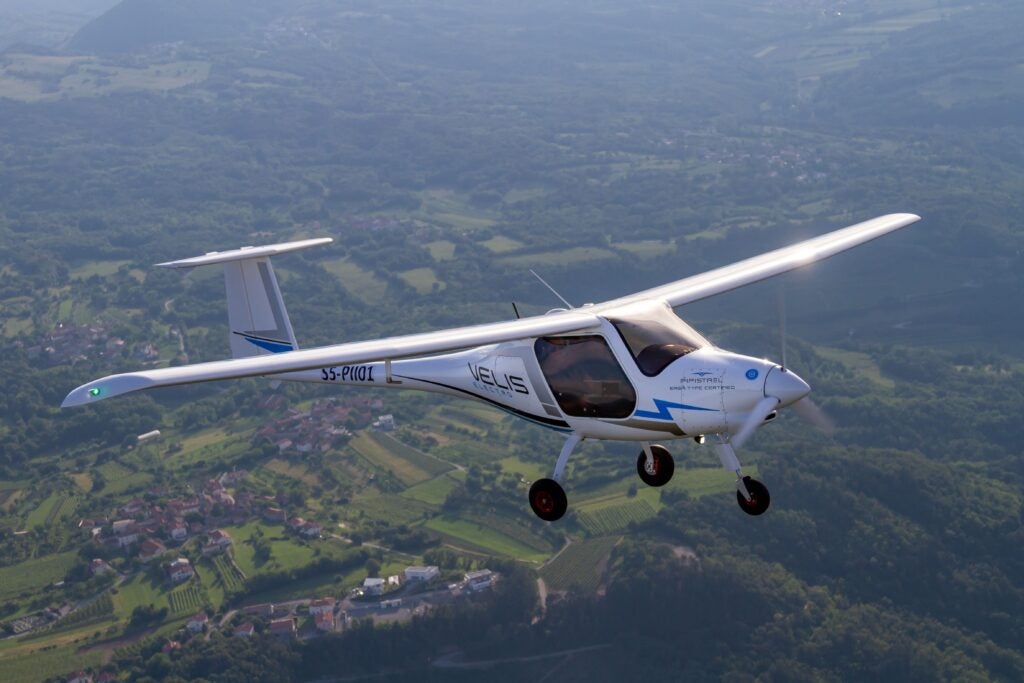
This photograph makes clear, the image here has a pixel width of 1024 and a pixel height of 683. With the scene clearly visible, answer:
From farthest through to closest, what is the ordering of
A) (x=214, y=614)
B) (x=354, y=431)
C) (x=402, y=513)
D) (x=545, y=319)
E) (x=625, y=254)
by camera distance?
(x=625, y=254)
(x=354, y=431)
(x=402, y=513)
(x=214, y=614)
(x=545, y=319)

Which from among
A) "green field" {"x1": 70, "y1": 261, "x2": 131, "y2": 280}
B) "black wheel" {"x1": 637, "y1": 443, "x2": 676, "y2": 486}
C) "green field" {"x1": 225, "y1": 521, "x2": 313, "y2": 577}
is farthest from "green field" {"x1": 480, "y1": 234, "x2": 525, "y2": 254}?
"black wheel" {"x1": 637, "y1": 443, "x2": 676, "y2": 486}

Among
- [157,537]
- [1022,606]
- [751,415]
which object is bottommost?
[1022,606]

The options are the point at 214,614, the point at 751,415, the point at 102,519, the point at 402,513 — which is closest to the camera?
the point at 751,415

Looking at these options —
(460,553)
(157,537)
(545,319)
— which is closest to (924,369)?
(460,553)

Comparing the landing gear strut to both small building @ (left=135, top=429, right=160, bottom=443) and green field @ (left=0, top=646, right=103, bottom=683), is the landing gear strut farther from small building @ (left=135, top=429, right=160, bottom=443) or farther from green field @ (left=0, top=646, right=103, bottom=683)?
small building @ (left=135, top=429, right=160, bottom=443)

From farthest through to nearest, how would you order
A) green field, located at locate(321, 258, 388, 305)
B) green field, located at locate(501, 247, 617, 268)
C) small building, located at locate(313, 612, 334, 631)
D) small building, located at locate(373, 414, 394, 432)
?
green field, located at locate(501, 247, 617, 268)
green field, located at locate(321, 258, 388, 305)
small building, located at locate(373, 414, 394, 432)
small building, located at locate(313, 612, 334, 631)

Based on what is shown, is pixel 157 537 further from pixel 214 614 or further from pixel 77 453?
pixel 77 453

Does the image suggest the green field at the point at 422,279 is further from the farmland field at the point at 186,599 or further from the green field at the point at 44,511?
the farmland field at the point at 186,599

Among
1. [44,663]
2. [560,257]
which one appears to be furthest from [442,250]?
[44,663]
